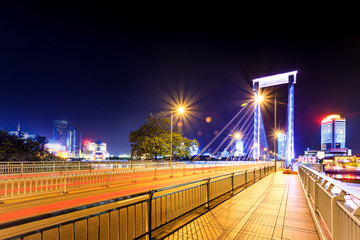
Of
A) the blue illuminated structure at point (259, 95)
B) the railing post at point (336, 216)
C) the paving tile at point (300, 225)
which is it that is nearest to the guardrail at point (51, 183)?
the paving tile at point (300, 225)

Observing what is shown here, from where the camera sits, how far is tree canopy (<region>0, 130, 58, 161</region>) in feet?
80.5

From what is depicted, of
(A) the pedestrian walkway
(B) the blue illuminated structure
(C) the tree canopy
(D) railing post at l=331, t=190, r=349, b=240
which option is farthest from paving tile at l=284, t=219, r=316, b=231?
(B) the blue illuminated structure

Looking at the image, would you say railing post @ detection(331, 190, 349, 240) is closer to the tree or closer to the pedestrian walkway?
the pedestrian walkway

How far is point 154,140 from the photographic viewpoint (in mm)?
35906

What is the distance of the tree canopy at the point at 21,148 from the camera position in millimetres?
24531

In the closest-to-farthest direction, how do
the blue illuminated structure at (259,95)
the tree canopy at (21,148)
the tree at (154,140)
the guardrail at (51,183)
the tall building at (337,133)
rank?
the guardrail at (51,183)
the tree canopy at (21,148)
the tree at (154,140)
the blue illuminated structure at (259,95)
the tall building at (337,133)

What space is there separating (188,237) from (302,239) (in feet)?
8.58

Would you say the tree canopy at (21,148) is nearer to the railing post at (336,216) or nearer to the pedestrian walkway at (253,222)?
the pedestrian walkway at (253,222)

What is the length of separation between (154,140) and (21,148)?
17.7 metres

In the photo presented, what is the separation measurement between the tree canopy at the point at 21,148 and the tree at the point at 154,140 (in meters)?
12.6

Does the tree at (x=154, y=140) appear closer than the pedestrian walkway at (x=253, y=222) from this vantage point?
No

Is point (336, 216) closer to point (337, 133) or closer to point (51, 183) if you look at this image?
point (51, 183)

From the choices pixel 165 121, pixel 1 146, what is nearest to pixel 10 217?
pixel 1 146

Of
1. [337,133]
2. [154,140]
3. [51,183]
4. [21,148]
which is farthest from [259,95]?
[337,133]
